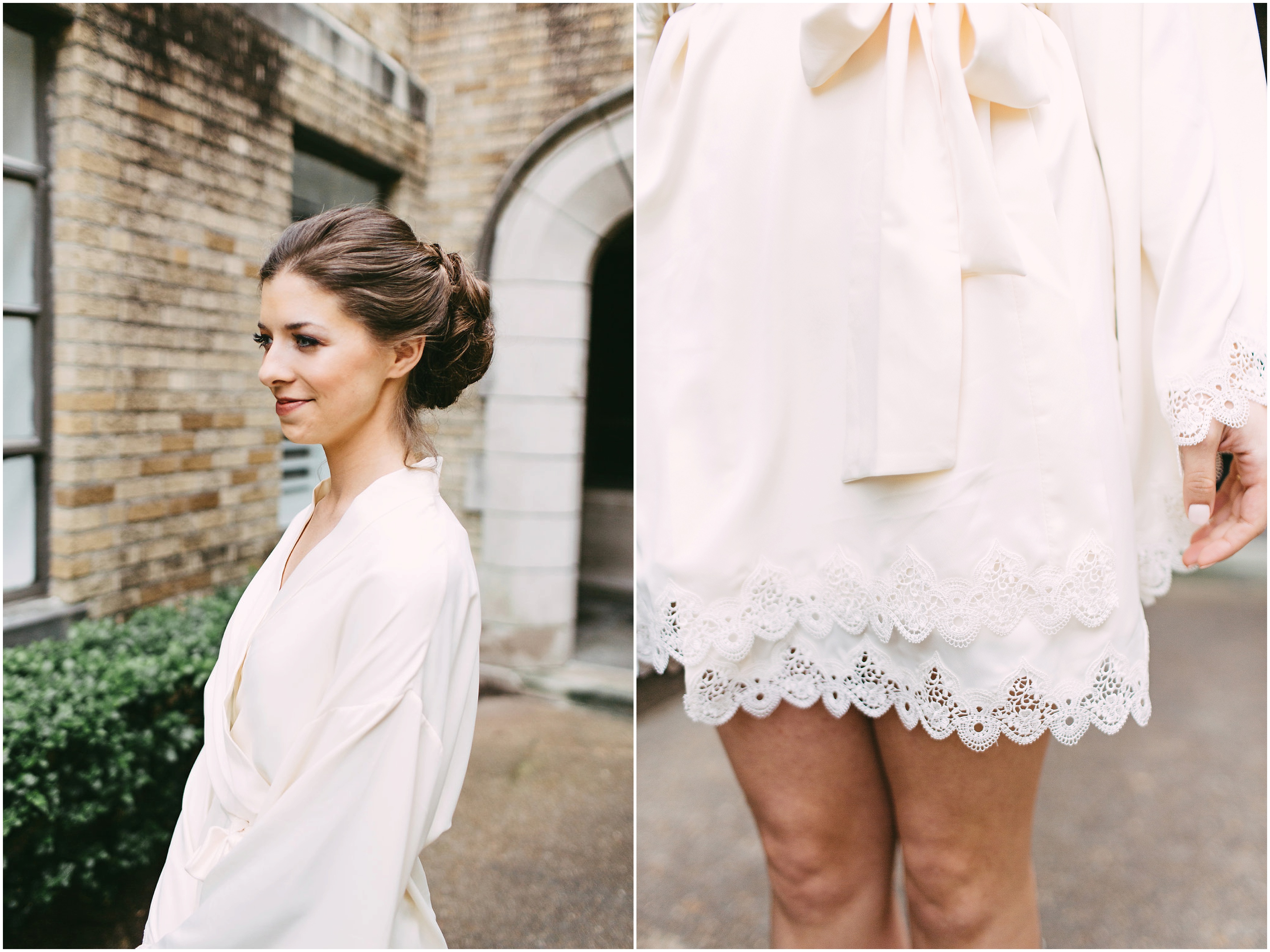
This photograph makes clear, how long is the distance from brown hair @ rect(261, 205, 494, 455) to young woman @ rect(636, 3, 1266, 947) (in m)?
0.31

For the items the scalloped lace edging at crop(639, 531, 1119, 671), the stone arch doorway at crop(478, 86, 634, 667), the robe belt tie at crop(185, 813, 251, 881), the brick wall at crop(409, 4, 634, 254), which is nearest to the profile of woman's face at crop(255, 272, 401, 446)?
the robe belt tie at crop(185, 813, 251, 881)

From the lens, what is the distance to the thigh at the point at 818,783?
104cm

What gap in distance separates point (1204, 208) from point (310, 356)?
1054 mm

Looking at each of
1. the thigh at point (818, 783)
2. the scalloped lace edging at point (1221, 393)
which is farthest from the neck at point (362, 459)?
the scalloped lace edging at point (1221, 393)

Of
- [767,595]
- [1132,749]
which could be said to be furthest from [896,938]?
[1132,749]

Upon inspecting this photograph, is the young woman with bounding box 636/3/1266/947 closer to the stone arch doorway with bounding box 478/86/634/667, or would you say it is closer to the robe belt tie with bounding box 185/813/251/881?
the robe belt tie with bounding box 185/813/251/881

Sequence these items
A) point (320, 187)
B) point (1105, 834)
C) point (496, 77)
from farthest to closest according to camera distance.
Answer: point (496, 77) < point (320, 187) < point (1105, 834)

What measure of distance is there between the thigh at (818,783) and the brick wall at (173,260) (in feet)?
3.88

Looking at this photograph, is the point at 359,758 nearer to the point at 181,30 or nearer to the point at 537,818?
the point at 537,818

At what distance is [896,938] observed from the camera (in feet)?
3.70

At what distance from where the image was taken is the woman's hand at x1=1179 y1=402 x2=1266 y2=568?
93cm

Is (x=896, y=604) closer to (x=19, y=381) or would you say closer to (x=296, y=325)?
(x=296, y=325)

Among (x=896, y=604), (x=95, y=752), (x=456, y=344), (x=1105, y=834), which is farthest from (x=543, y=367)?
(x=1105, y=834)

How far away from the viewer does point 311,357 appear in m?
0.75
